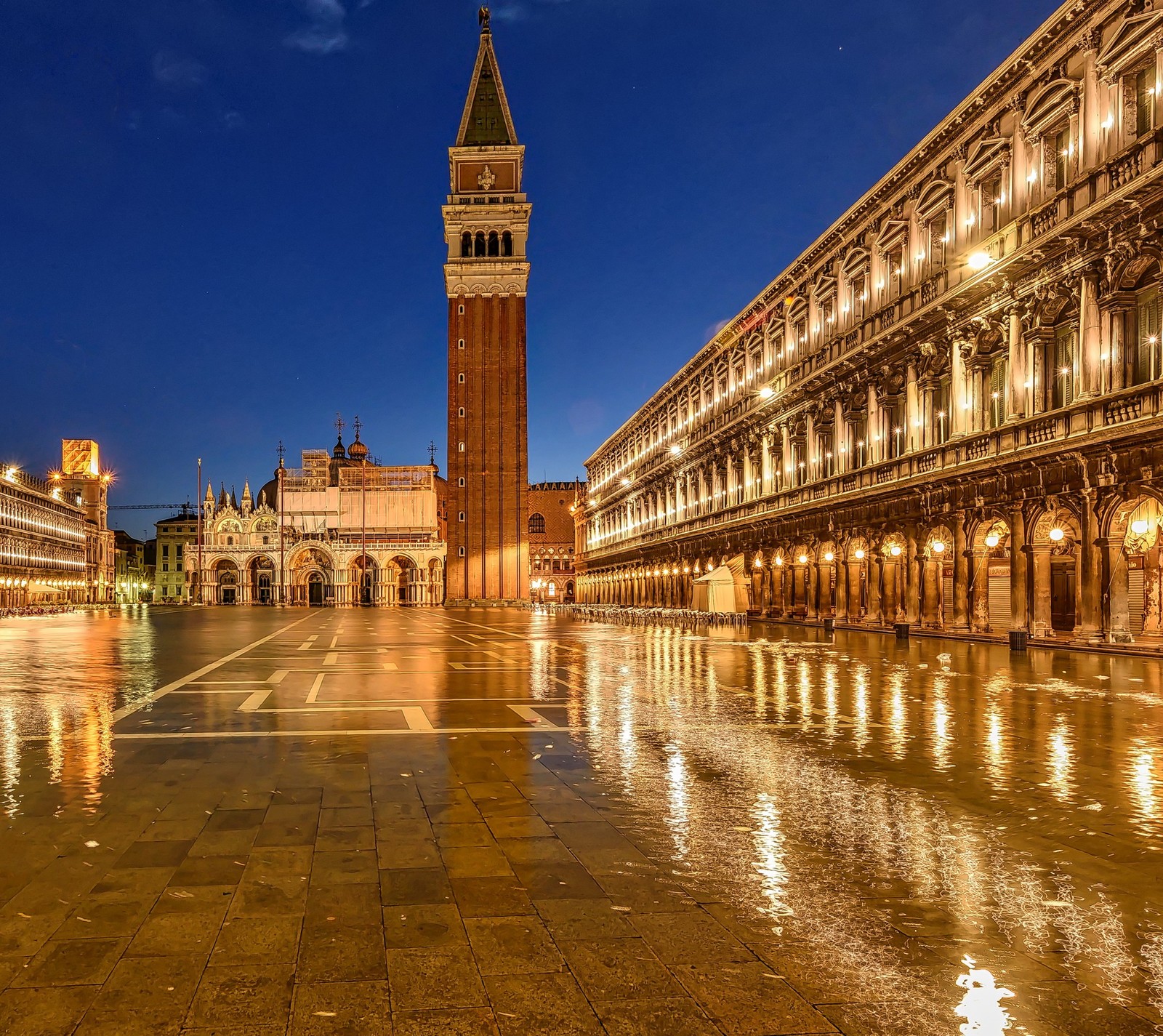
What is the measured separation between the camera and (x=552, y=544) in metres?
135

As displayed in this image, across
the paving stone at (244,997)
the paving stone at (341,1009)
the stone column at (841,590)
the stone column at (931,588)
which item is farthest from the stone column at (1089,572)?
the paving stone at (244,997)

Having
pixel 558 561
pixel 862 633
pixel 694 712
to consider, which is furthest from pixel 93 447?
pixel 694 712

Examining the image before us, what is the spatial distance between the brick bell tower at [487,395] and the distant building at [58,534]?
47365 mm

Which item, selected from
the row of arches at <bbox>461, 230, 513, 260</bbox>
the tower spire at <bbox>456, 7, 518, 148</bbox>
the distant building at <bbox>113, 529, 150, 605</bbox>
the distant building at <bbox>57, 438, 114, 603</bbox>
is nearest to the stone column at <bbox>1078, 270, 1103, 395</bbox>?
the row of arches at <bbox>461, 230, 513, 260</bbox>

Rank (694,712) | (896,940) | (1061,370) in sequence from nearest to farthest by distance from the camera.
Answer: (896,940), (694,712), (1061,370)

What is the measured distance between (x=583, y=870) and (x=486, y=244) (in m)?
103

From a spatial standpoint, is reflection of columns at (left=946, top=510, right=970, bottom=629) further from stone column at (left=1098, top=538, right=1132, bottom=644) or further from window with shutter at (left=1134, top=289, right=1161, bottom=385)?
window with shutter at (left=1134, top=289, right=1161, bottom=385)

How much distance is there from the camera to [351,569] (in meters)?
119

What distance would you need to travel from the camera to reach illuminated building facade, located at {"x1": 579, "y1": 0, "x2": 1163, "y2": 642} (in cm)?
2312

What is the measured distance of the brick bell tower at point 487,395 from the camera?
331 ft

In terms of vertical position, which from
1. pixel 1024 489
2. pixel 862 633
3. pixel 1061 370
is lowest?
pixel 862 633

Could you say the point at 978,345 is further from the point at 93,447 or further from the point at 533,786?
the point at 93,447

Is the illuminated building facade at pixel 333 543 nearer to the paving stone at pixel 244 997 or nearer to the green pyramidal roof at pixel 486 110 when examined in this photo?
the green pyramidal roof at pixel 486 110

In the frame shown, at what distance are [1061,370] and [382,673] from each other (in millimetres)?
20997
